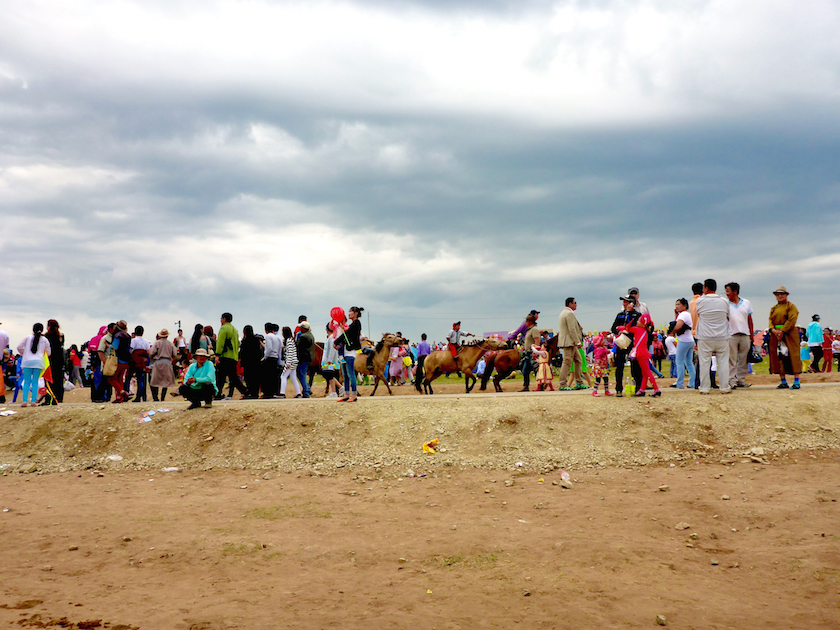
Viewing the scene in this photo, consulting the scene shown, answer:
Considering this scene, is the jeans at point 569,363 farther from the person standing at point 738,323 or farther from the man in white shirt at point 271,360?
the man in white shirt at point 271,360

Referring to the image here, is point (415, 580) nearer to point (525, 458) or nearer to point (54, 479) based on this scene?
point (525, 458)

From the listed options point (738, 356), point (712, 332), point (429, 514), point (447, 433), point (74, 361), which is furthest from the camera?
point (74, 361)

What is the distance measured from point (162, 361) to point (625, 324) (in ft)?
37.6

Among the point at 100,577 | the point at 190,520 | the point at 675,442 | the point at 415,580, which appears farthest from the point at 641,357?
the point at 100,577

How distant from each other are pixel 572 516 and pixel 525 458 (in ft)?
8.01

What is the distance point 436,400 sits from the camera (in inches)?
527

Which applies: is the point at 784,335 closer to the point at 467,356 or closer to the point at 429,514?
the point at 467,356

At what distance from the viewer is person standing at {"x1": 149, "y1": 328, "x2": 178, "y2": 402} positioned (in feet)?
52.7

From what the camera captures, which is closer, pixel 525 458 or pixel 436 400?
pixel 525 458

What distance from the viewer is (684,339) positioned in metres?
13.6

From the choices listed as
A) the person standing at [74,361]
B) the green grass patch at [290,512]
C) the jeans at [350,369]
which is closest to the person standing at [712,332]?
the jeans at [350,369]

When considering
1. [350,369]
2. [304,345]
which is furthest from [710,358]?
[304,345]

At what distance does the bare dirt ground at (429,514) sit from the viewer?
5.86 m

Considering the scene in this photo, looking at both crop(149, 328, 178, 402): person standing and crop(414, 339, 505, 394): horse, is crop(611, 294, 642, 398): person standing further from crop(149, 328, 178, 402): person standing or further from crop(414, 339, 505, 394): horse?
crop(149, 328, 178, 402): person standing
